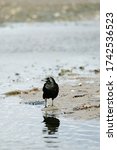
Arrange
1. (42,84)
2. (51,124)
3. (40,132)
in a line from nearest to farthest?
(40,132), (51,124), (42,84)

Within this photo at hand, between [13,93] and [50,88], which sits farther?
[13,93]

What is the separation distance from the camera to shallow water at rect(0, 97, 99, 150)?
1570cm

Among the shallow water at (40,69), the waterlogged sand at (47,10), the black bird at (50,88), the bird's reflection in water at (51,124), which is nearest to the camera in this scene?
the shallow water at (40,69)

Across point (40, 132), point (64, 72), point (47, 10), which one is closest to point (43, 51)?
point (64, 72)

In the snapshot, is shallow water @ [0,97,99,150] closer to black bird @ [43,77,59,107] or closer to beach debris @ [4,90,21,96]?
black bird @ [43,77,59,107]

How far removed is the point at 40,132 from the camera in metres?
17.2

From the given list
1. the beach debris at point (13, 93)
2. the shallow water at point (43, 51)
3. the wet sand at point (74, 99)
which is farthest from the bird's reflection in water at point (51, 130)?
the shallow water at point (43, 51)

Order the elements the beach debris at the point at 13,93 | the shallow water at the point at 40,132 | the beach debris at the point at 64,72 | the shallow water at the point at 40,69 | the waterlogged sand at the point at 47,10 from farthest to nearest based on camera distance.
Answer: the waterlogged sand at the point at 47,10
the beach debris at the point at 64,72
the beach debris at the point at 13,93
the shallow water at the point at 40,69
the shallow water at the point at 40,132

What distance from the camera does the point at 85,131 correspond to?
17078mm

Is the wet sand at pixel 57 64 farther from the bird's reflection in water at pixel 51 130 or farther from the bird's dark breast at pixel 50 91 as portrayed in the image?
the bird's reflection in water at pixel 51 130

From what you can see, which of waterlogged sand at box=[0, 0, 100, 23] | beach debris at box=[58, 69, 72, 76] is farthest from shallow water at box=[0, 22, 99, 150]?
waterlogged sand at box=[0, 0, 100, 23]

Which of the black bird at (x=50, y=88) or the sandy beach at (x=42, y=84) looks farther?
the black bird at (x=50, y=88)

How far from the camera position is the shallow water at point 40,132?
1570 centimetres

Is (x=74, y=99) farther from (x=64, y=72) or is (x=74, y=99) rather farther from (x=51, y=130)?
(x=64, y=72)
